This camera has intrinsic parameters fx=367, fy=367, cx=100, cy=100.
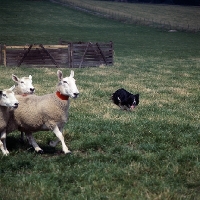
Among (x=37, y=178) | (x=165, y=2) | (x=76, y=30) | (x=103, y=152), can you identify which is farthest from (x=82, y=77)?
(x=165, y=2)

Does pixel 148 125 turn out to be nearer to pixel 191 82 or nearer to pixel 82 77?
pixel 191 82

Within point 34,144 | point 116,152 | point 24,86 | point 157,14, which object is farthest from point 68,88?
point 157,14

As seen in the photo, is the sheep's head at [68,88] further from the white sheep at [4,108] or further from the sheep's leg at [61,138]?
the white sheep at [4,108]

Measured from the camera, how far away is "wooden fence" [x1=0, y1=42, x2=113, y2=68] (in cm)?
2470

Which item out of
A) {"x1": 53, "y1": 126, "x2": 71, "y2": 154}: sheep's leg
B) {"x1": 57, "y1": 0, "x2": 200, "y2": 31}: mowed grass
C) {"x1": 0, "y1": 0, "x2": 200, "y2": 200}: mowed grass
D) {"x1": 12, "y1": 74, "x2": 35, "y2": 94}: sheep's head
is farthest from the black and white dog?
{"x1": 57, "y1": 0, "x2": 200, "y2": 31}: mowed grass

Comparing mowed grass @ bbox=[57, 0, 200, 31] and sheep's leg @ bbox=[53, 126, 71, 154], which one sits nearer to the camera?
sheep's leg @ bbox=[53, 126, 71, 154]

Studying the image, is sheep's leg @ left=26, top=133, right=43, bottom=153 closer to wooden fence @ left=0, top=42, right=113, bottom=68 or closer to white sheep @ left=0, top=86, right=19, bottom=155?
white sheep @ left=0, top=86, right=19, bottom=155

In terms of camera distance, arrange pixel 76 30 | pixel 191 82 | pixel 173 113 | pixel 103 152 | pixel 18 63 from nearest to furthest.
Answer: pixel 103 152 < pixel 173 113 < pixel 191 82 < pixel 18 63 < pixel 76 30

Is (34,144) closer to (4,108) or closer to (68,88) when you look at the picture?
(4,108)

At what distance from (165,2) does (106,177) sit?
10736 cm

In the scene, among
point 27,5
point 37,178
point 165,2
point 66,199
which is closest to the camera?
point 66,199

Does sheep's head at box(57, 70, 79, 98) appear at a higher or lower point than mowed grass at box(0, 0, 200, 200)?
higher

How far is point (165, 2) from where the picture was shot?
353ft

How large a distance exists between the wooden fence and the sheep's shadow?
16.7 m
